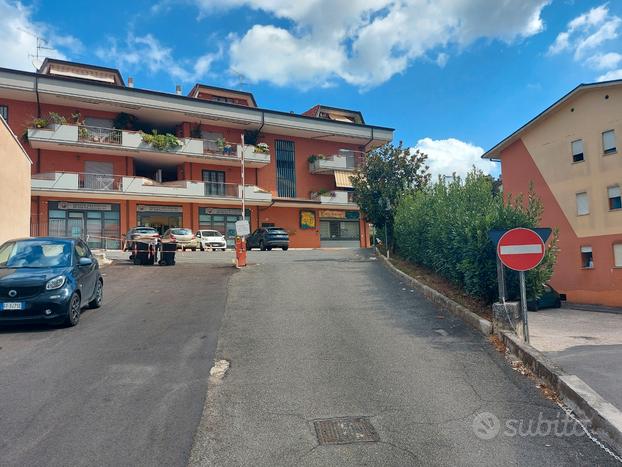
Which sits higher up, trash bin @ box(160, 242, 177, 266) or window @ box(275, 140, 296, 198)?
window @ box(275, 140, 296, 198)

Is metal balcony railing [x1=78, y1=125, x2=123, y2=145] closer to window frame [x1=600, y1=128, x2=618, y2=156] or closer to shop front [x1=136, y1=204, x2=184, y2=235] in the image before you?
shop front [x1=136, y1=204, x2=184, y2=235]

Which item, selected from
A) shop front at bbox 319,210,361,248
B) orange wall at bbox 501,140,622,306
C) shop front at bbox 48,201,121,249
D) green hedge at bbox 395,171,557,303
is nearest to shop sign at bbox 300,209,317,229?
shop front at bbox 319,210,361,248

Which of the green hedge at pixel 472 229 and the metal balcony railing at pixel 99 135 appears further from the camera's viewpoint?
the metal balcony railing at pixel 99 135

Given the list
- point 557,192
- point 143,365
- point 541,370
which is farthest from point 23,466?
point 557,192

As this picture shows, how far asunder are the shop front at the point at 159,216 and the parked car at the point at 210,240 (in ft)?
11.4

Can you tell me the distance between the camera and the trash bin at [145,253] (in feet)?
61.6

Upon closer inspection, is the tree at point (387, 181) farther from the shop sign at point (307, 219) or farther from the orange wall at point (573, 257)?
the shop sign at point (307, 219)

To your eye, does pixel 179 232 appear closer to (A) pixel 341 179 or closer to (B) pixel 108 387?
(A) pixel 341 179

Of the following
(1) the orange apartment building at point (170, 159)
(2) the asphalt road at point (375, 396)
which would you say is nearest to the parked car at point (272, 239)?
(1) the orange apartment building at point (170, 159)

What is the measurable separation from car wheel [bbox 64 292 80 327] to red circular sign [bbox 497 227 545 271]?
23.8ft

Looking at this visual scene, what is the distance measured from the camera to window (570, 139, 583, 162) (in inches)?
926

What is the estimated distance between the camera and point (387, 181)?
22172mm

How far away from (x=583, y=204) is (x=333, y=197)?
19.2 m

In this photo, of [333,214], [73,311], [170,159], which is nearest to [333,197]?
[333,214]
